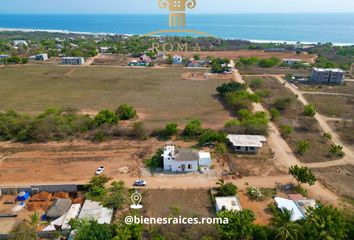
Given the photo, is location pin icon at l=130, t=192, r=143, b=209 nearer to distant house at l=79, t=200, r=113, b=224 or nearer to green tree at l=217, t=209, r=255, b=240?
distant house at l=79, t=200, r=113, b=224

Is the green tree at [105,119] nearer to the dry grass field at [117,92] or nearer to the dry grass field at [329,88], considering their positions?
the dry grass field at [117,92]

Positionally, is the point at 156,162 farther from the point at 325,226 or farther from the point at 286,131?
the point at 286,131

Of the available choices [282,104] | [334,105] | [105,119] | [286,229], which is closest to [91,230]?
[286,229]

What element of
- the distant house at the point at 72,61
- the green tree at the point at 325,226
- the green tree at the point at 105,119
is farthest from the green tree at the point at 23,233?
the distant house at the point at 72,61

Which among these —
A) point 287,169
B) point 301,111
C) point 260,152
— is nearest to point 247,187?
point 287,169

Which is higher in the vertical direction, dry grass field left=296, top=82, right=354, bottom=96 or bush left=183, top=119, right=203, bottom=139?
bush left=183, top=119, right=203, bottom=139

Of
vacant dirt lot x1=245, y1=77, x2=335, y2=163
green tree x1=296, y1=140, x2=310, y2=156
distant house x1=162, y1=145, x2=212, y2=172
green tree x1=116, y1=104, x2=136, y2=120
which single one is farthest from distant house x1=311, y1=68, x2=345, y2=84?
distant house x1=162, y1=145, x2=212, y2=172

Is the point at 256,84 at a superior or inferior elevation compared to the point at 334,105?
superior
